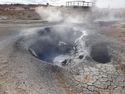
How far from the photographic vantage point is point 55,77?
9.68m

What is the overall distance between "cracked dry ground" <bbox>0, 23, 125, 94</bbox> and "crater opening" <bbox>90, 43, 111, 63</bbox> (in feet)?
1.96

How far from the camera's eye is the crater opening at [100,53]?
10836 millimetres

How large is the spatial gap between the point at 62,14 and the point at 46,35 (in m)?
13.8

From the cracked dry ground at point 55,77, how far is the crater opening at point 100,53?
596mm

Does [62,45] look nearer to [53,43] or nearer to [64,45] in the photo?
[64,45]

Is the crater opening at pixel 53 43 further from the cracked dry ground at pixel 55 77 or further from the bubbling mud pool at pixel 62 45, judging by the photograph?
the cracked dry ground at pixel 55 77

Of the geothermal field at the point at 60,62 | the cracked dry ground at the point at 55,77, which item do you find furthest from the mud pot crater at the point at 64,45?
the cracked dry ground at the point at 55,77

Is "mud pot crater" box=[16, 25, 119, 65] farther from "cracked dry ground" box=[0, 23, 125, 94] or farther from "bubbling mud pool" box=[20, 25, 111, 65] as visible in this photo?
"cracked dry ground" box=[0, 23, 125, 94]

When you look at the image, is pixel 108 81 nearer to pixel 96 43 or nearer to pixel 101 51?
pixel 101 51

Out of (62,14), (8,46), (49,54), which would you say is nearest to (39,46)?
(49,54)

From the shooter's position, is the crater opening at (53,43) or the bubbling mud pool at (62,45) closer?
the bubbling mud pool at (62,45)

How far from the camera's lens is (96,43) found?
1229 cm

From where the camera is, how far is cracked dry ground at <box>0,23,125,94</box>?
8.81 metres

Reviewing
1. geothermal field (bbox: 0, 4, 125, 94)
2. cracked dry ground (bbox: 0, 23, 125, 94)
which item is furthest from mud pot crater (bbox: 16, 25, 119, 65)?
cracked dry ground (bbox: 0, 23, 125, 94)
